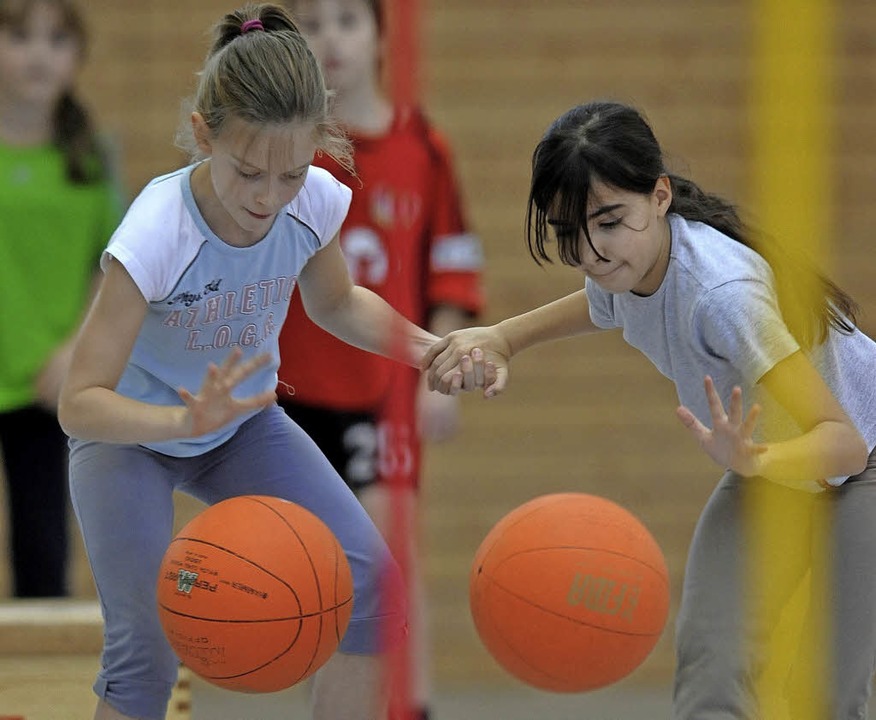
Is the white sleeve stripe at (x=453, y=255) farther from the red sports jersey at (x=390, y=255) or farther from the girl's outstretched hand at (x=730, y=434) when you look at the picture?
the girl's outstretched hand at (x=730, y=434)

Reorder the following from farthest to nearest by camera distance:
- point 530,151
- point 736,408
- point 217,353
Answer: point 530,151 < point 217,353 < point 736,408

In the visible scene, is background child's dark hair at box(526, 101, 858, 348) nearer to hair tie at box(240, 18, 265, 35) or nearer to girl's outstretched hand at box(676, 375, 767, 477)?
girl's outstretched hand at box(676, 375, 767, 477)

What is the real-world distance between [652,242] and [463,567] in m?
3.05

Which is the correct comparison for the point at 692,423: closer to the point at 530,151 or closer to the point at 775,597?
the point at 775,597

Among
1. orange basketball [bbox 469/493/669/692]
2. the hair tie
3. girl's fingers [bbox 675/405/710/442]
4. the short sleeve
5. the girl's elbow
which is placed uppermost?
the hair tie

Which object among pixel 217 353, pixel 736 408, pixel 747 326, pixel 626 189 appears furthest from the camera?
pixel 217 353

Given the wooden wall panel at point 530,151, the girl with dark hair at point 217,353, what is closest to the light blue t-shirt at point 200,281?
the girl with dark hair at point 217,353

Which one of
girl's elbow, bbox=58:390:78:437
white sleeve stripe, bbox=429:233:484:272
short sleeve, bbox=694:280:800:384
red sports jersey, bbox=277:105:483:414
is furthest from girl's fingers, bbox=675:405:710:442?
Result: white sleeve stripe, bbox=429:233:484:272

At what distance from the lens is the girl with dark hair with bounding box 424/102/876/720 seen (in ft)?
9.78

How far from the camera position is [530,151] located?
237 inches

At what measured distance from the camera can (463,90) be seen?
6.00m

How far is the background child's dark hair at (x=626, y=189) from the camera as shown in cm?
304

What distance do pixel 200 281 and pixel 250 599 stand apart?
2.19ft

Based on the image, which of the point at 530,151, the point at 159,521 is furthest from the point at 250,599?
the point at 530,151
